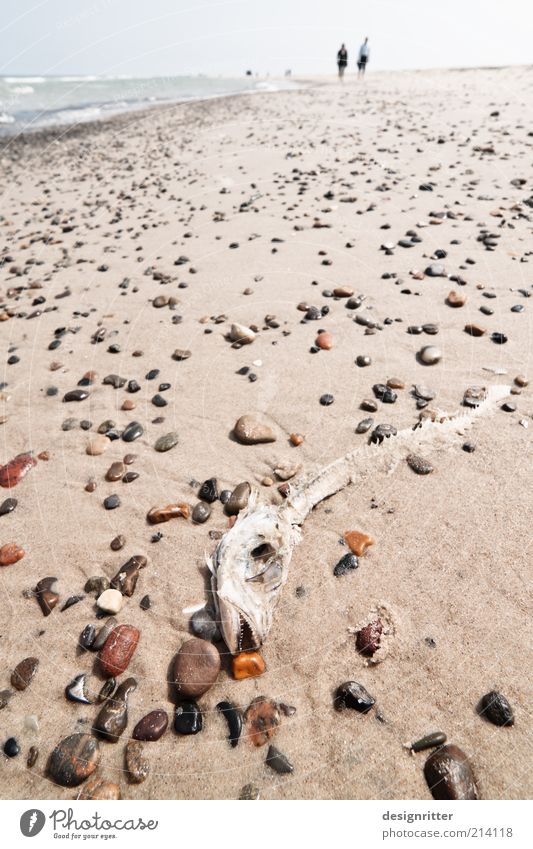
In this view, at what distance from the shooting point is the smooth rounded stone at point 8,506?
408cm

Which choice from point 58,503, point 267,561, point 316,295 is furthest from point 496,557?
point 316,295

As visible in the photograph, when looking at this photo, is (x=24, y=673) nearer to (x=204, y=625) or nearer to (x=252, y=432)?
(x=204, y=625)

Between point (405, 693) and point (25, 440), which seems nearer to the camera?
point (405, 693)

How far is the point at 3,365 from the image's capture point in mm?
6145

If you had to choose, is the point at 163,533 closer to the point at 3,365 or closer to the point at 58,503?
the point at 58,503

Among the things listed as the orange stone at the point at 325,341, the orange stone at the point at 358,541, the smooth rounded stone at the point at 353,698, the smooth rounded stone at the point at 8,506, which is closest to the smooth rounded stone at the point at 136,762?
the smooth rounded stone at the point at 353,698

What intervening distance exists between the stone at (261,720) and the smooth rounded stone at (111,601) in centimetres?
114

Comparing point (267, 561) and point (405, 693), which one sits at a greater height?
point (267, 561)

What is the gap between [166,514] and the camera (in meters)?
3.83

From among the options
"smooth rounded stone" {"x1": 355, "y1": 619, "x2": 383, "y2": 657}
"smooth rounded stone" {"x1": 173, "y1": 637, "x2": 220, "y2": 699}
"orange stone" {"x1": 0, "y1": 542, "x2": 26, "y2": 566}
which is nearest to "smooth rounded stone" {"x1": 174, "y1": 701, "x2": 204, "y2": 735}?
"smooth rounded stone" {"x1": 173, "y1": 637, "x2": 220, "y2": 699}

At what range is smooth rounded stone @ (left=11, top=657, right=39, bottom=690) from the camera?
2.93 meters

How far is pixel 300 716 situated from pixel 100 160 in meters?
20.2

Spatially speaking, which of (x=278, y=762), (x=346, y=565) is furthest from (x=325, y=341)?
(x=278, y=762)

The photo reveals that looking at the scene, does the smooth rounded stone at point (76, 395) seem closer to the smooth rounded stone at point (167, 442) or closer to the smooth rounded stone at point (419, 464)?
the smooth rounded stone at point (167, 442)
